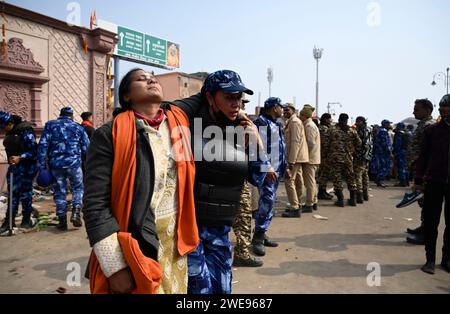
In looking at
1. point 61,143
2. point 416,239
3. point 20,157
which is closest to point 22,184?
point 20,157

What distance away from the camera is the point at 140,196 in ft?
4.25

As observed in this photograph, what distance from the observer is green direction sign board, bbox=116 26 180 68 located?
18769mm

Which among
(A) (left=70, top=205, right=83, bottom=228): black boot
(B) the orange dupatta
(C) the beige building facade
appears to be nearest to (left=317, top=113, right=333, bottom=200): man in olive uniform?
(A) (left=70, top=205, right=83, bottom=228): black boot

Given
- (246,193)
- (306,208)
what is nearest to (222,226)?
(246,193)

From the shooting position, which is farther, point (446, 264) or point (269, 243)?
point (269, 243)

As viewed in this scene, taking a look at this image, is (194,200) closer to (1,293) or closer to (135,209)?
(135,209)

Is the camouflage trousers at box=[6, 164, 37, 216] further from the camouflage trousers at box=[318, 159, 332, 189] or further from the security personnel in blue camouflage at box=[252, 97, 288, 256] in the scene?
the camouflage trousers at box=[318, 159, 332, 189]

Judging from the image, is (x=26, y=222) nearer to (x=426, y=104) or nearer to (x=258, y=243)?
(x=258, y=243)

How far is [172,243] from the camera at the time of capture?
4.95 feet

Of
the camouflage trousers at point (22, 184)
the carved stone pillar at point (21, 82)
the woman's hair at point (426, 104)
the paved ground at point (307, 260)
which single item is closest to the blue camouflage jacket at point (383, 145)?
the paved ground at point (307, 260)

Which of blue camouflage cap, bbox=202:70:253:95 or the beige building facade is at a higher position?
the beige building facade

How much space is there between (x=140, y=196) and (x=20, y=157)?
4485 mm

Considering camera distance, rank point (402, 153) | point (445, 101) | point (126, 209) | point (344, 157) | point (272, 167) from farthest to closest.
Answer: point (402, 153) → point (344, 157) → point (272, 167) → point (445, 101) → point (126, 209)

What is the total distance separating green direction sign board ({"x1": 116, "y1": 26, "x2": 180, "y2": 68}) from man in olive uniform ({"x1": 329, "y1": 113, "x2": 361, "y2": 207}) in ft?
52.6
